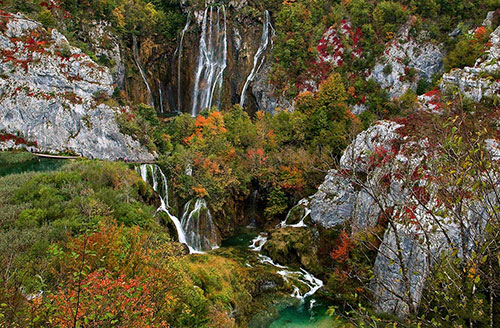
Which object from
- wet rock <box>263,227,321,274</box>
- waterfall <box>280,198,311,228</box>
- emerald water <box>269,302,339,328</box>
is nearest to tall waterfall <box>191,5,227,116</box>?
waterfall <box>280,198,311,228</box>

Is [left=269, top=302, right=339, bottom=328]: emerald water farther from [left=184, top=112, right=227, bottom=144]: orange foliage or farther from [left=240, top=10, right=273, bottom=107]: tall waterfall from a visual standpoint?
[left=240, top=10, right=273, bottom=107]: tall waterfall

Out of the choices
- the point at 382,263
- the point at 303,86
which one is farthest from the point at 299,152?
the point at 303,86

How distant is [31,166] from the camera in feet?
94.8

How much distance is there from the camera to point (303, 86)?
133ft

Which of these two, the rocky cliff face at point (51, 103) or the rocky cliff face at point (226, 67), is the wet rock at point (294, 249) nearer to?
the rocky cliff face at point (51, 103)

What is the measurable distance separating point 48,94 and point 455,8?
46276 millimetres

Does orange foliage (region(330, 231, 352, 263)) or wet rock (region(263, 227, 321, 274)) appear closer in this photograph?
orange foliage (region(330, 231, 352, 263))

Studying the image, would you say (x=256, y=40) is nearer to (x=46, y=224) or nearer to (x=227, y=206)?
(x=227, y=206)

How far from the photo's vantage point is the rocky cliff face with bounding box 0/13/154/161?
110 feet

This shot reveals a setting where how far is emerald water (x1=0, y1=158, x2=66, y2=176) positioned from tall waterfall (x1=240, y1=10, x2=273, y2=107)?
81.3 feet

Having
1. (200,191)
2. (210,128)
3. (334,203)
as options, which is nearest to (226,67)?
(210,128)

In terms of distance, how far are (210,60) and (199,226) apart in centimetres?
2979

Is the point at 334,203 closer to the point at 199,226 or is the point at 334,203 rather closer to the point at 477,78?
the point at 199,226

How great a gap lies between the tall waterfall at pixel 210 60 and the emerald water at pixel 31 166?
19.5 m
